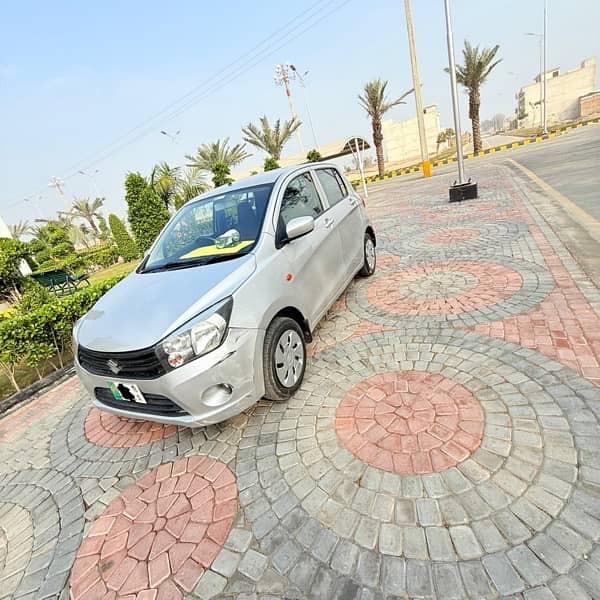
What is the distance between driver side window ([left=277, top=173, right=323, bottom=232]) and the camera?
316cm

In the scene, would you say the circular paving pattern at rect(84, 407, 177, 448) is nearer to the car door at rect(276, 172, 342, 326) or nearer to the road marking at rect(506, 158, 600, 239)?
the car door at rect(276, 172, 342, 326)

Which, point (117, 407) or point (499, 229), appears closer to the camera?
point (117, 407)

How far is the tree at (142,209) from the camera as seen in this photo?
11641mm

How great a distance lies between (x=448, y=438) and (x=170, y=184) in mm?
18434

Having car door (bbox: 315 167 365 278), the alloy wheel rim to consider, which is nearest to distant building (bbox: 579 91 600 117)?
car door (bbox: 315 167 365 278)

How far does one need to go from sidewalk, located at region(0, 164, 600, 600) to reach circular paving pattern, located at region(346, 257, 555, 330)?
5 cm

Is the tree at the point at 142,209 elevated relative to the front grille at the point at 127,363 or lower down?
elevated

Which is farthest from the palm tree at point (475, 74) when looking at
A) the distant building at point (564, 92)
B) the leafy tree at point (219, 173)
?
the distant building at point (564, 92)

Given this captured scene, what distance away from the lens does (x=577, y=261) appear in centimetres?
436

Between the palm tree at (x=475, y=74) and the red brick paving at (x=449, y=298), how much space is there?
23340 mm

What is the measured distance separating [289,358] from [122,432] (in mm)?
1688

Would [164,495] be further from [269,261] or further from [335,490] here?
[269,261]

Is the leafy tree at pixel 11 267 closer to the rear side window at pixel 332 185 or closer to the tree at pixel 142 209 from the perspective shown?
the rear side window at pixel 332 185

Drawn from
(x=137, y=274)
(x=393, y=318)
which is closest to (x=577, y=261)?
(x=393, y=318)
